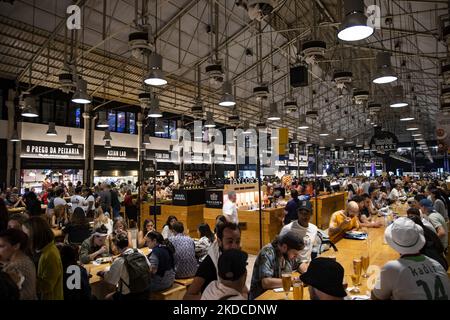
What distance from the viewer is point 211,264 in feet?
9.27

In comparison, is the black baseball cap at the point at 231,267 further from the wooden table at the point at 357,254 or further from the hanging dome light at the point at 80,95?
the hanging dome light at the point at 80,95

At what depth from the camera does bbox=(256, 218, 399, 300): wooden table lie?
2639 millimetres

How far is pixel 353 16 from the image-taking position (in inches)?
126

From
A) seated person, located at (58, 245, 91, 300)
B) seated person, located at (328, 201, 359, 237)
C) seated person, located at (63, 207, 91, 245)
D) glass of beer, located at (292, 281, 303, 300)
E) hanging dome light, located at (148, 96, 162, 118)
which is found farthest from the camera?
hanging dome light, located at (148, 96, 162, 118)

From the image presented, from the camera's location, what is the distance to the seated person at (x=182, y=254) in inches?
174

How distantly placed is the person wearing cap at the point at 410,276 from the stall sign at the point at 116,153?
16577 millimetres

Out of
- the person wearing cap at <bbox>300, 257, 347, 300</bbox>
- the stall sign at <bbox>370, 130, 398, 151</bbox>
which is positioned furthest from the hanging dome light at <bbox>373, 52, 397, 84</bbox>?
the stall sign at <bbox>370, 130, 398, 151</bbox>

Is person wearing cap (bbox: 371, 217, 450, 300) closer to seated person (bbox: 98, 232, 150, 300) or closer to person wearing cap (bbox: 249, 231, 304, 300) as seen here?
person wearing cap (bbox: 249, 231, 304, 300)

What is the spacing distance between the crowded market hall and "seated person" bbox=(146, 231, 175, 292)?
2cm

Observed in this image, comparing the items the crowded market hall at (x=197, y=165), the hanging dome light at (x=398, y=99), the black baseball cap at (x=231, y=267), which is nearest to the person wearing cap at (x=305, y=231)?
the crowded market hall at (x=197, y=165)

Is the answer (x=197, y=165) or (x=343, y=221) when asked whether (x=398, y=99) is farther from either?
(x=197, y=165)

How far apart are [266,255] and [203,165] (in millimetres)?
20528
